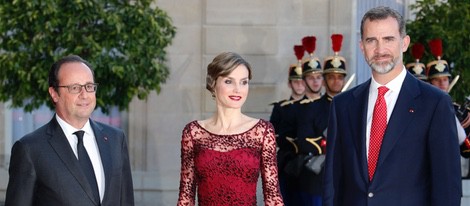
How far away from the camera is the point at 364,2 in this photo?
13.0 metres

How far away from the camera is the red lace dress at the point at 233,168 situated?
19.7ft

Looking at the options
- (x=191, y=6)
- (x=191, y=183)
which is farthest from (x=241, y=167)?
(x=191, y=6)

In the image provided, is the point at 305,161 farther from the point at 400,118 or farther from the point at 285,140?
the point at 400,118

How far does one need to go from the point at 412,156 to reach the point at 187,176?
1.31m

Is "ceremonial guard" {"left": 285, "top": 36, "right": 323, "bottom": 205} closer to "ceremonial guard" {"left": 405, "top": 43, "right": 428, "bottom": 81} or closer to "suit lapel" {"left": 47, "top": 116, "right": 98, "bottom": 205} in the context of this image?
"ceremonial guard" {"left": 405, "top": 43, "right": 428, "bottom": 81}

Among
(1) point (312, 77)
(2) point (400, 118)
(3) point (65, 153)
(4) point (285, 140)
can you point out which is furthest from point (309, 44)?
(3) point (65, 153)

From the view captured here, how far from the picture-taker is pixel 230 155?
6.01 meters

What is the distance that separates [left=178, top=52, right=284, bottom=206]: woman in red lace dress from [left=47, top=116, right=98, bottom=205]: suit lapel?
0.80 meters

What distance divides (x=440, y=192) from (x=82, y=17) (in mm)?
5270

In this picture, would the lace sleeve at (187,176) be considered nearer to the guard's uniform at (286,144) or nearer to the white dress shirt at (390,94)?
the white dress shirt at (390,94)

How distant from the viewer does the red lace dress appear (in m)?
6.00

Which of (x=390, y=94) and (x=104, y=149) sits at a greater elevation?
(x=390, y=94)

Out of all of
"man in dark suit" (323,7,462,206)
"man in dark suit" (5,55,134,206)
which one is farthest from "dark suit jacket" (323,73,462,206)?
"man in dark suit" (5,55,134,206)

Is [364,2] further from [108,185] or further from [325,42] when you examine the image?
[108,185]
